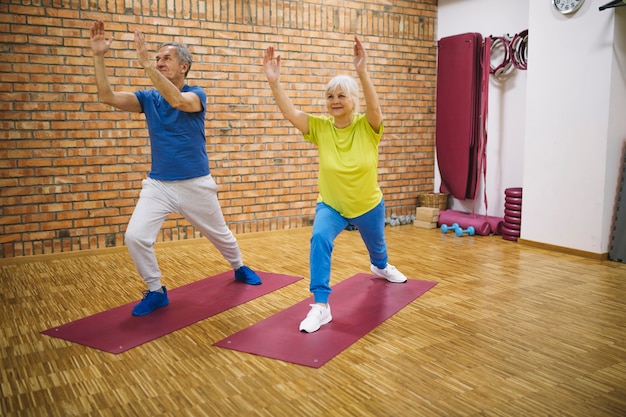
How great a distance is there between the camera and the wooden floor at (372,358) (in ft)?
7.11

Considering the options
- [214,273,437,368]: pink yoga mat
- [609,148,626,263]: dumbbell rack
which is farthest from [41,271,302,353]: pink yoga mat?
[609,148,626,263]: dumbbell rack

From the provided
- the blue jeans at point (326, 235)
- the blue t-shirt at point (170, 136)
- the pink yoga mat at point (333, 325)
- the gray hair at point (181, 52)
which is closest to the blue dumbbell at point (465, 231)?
the pink yoga mat at point (333, 325)

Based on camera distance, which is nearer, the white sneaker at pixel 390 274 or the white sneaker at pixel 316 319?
the white sneaker at pixel 316 319

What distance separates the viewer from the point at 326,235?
3031 mm

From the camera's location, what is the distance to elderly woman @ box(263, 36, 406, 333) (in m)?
3.01

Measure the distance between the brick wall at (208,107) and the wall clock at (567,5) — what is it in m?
2.04

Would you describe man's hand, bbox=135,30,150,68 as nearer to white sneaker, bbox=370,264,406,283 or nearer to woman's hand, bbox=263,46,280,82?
woman's hand, bbox=263,46,280,82

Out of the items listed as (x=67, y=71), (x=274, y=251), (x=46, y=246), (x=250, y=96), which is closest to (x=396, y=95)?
(x=250, y=96)

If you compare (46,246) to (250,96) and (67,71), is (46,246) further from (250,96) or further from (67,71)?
(250,96)

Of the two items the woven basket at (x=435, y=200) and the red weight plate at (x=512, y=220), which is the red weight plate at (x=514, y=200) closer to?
the red weight plate at (x=512, y=220)

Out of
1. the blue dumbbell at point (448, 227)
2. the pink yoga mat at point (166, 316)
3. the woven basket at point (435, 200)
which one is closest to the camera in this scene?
the pink yoga mat at point (166, 316)

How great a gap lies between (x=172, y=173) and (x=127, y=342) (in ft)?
3.31

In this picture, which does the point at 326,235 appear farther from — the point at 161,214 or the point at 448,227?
the point at 448,227

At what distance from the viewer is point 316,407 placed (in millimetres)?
2135
